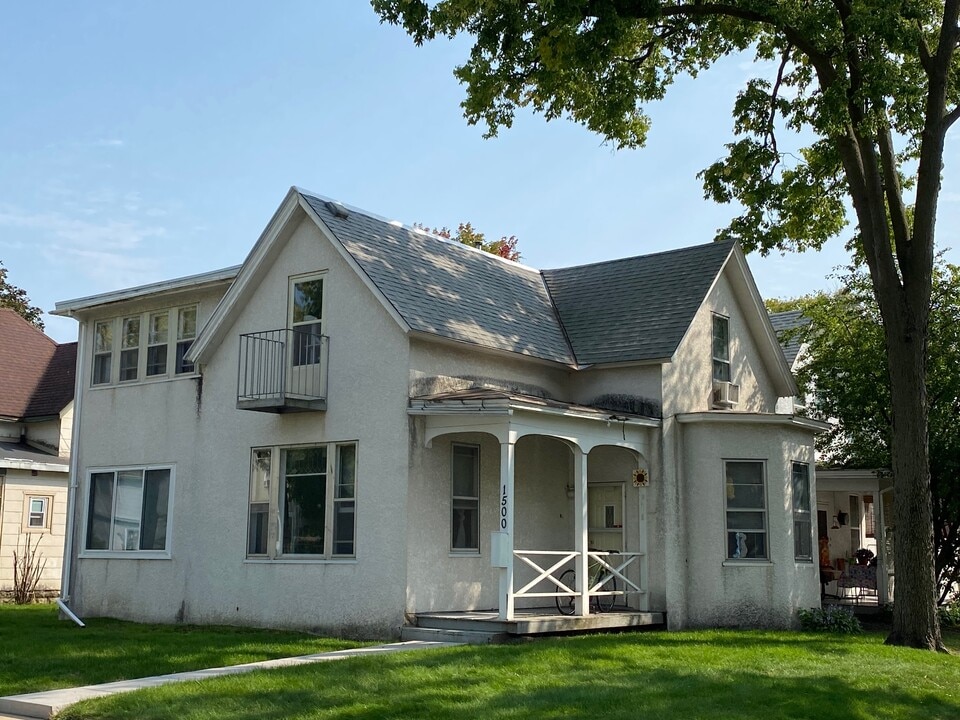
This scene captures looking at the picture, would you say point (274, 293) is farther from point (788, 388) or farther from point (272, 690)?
point (788, 388)

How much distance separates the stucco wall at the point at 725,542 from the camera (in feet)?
59.0

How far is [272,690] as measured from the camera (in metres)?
10.8

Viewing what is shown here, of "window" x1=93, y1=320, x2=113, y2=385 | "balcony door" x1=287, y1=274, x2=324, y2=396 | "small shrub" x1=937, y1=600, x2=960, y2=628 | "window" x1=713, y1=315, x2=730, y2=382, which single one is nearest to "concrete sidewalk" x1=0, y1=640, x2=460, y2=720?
"balcony door" x1=287, y1=274, x2=324, y2=396

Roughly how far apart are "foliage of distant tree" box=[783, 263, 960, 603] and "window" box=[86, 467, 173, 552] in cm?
1461

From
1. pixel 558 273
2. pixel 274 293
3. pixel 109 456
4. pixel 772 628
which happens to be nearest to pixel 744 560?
pixel 772 628

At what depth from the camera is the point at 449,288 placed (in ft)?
61.0

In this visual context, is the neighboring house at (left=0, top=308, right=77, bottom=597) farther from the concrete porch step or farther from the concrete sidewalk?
the concrete sidewalk

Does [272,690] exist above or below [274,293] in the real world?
below

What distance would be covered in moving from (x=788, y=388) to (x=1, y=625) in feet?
52.2

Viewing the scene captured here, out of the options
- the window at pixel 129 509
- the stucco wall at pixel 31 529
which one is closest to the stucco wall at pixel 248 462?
the window at pixel 129 509

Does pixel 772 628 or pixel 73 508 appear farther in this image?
pixel 73 508

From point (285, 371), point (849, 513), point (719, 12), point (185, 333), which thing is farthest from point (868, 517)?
point (185, 333)

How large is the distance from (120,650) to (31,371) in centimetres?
1739

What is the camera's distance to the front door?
19.1 metres
